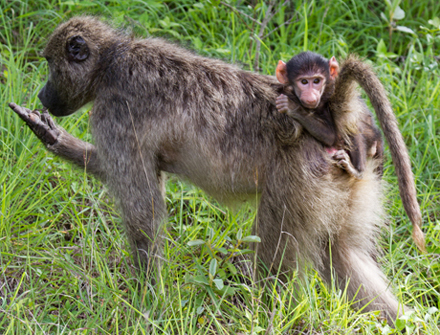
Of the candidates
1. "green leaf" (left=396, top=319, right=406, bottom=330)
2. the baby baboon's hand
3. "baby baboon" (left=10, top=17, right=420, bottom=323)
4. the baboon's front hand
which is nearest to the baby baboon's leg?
"baby baboon" (left=10, top=17, right=420, bottom=323)

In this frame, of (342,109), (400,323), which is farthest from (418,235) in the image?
(342,109)

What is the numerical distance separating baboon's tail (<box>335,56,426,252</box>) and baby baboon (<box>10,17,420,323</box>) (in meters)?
0.25

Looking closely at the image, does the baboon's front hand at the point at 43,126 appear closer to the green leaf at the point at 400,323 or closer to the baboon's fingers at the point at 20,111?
the baboon's fingers at the point at 20,111

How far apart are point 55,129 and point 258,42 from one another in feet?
5.52

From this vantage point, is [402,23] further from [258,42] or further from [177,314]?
[177,314]

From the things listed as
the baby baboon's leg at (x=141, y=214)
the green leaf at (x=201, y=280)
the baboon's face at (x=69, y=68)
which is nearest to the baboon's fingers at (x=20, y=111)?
the baboon's face at (x=69, y=68)

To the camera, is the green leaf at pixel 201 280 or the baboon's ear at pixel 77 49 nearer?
the green leaf at pixel 201 280

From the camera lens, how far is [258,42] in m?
4.47

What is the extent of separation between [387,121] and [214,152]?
88cm

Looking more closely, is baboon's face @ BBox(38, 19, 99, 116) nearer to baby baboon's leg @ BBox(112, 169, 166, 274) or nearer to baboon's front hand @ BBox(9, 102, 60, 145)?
baboon's front hand @ BBox(9, 102, 60, 145)

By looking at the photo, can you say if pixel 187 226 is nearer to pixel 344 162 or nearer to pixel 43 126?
pixel 43 126

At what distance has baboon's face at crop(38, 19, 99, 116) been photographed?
3.46 metres

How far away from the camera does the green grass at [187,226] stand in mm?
2998

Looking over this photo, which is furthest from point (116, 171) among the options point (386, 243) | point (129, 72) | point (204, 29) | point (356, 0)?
point (356, 0)
